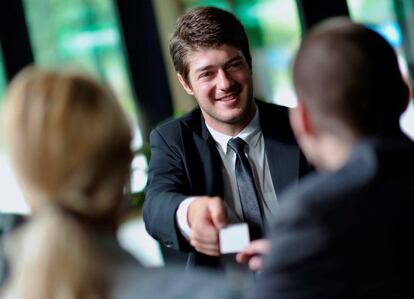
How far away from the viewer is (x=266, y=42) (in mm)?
7441

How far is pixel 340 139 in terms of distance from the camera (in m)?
1.38

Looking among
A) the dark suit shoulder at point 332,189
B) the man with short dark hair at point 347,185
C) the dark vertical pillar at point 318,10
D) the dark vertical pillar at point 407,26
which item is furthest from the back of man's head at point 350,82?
the dark vertical pillar at point 407,26

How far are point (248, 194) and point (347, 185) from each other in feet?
3.09

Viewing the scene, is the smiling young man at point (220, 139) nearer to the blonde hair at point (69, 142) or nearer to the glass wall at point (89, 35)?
the blonde hair at point (69, 142)

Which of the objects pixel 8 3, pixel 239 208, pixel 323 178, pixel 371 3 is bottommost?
pixel 239 208

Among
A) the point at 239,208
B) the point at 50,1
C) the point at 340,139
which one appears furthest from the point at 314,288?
the point at 50,1

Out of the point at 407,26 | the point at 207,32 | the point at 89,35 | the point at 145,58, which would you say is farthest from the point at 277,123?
the point at 89,35

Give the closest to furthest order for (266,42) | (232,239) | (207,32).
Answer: (232,239)
(207,32)
(266,42)

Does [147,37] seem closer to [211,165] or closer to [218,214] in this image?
[211,165]

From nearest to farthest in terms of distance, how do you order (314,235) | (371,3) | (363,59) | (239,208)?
1. (314,235)
2. (363,59)
3. (239,208)
4. (371,3)

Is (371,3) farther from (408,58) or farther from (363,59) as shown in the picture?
(363,59)

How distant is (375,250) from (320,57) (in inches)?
14.0

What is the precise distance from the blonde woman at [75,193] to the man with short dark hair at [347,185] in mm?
139

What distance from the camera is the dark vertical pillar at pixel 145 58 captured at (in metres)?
6.83
